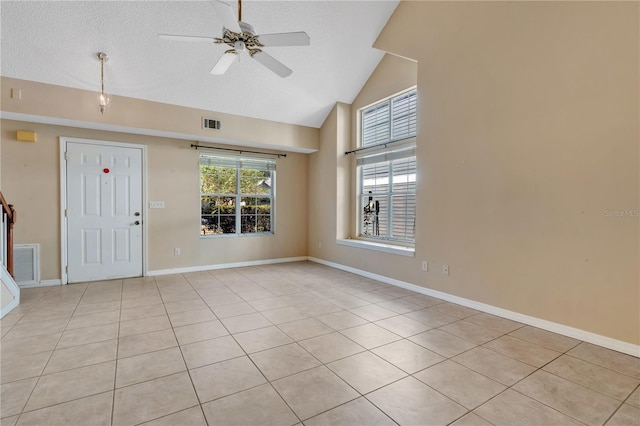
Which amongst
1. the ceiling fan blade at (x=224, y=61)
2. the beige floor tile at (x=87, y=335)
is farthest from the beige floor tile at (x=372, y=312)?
the ceiling fan blade at (x=224, y=61)

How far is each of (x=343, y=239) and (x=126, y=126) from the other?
3.92m

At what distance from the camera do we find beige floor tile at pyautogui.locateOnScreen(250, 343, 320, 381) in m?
2.22

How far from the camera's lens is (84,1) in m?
3.27

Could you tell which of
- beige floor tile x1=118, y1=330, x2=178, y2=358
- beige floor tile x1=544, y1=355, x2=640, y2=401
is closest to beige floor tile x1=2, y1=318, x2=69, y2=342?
beige floor tile x1=118, y1=330, x2=178, y2=358

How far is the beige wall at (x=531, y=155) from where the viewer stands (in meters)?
2.56

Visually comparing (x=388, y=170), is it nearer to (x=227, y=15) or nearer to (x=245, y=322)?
(x=245, y=322)

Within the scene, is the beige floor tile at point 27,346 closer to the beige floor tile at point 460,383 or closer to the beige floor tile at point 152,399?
the beige floor tile at point 152,399

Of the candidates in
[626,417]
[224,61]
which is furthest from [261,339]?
[224,61]

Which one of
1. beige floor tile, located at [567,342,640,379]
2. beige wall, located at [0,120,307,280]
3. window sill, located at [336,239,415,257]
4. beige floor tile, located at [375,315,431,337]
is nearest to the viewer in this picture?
beige floor tile, located at [567,342,640,379]

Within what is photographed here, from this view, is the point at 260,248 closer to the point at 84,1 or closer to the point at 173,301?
the point at 173,301

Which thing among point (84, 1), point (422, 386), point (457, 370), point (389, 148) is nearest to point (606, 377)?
point (457, 370)

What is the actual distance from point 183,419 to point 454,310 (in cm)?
292

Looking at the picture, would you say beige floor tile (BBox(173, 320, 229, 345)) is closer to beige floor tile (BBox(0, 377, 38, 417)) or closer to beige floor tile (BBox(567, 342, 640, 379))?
beige floor tile (BBox(0, 377, 38, 417))

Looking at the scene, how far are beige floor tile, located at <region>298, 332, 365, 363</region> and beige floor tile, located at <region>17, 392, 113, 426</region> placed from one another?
1.39 m
